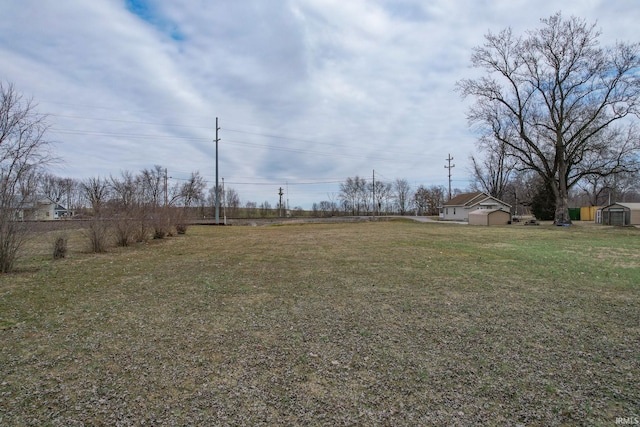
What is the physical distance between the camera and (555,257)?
388 inches

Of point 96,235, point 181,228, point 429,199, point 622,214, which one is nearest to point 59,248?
point 96,235

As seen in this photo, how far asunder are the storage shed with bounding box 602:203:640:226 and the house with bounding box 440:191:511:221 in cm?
1254

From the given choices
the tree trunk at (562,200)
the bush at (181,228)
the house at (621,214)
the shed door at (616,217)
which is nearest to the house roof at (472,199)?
the tree trunk at (562,200)

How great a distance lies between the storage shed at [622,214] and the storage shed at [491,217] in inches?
302

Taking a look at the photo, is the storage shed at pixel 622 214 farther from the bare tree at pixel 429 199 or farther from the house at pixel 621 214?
the bare tree at pixel 429 199

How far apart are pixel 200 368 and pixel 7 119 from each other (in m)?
8.53

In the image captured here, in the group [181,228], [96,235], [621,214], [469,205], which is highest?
[469,205]

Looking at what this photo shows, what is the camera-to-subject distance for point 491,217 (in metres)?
32.5

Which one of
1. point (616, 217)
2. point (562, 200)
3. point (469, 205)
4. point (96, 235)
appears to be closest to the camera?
point (96, 235)

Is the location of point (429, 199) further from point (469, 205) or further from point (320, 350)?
point (320, 350)

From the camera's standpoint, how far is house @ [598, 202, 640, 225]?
2530cm

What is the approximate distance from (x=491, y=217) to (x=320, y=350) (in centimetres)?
3390

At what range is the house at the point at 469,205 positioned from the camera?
42.5 metres

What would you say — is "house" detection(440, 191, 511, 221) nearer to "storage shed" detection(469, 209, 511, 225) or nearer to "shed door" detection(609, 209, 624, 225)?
"storage shed" detection(469, 209, 511, 225)
